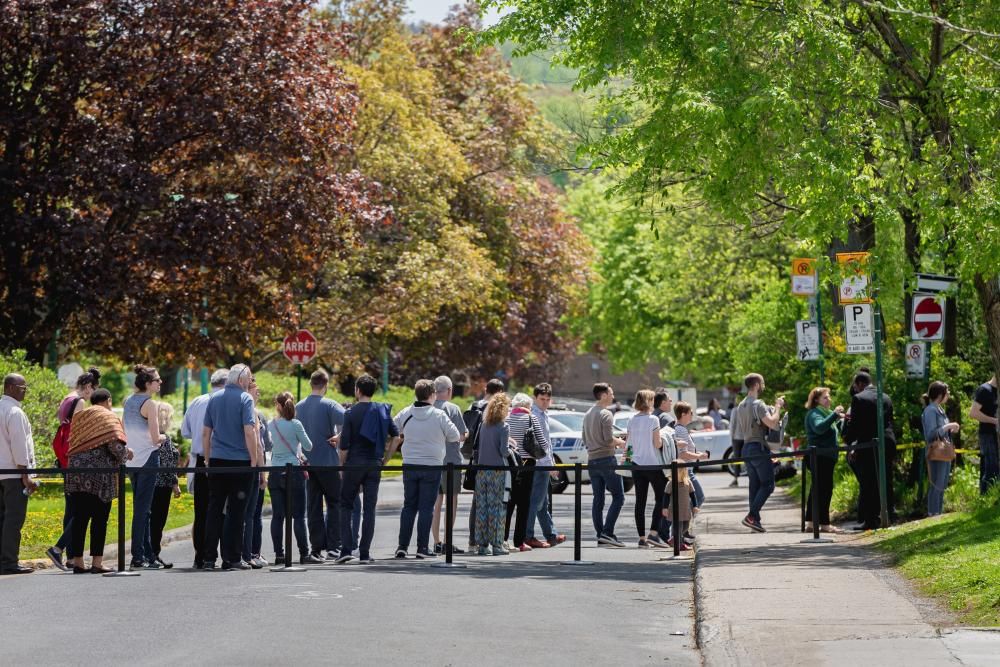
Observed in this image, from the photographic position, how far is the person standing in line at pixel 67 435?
16.3 m

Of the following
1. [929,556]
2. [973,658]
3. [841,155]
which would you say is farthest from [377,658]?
[841,155]

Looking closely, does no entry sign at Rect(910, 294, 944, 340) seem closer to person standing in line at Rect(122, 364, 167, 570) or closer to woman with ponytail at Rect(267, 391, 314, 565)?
woman with ponytail at Rect(267, 391, 314, 565)

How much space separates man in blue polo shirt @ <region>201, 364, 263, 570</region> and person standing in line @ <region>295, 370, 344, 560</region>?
3.40 feet

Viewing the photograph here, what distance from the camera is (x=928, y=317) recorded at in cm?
1955

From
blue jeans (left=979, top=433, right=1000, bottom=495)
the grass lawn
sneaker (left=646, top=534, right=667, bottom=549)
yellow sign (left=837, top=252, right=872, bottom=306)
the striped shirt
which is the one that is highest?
yellow sign (left=837, top=252, right=872, bottom=306)

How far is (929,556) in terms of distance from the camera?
15109 mm

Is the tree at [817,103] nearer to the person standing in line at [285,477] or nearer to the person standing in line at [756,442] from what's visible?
the person standing in line at [756,442]

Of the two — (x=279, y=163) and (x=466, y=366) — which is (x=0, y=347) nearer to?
(x=279, y=163)

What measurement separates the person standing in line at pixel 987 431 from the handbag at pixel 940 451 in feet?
1.47

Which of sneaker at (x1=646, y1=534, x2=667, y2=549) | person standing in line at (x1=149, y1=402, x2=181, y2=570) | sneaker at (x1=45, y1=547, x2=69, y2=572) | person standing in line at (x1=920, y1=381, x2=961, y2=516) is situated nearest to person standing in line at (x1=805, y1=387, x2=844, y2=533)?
person standing in line at (x1=920, y1=381, x2=961, y2=516)

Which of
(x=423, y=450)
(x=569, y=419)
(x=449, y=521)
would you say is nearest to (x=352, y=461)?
(x=423, y=450)

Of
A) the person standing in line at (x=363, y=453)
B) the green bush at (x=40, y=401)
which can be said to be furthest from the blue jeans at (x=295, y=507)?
the green bush at (x=40, y=401)

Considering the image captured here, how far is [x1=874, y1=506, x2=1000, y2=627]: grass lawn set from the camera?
12109 millimetres

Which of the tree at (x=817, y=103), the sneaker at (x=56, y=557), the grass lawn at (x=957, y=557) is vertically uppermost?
the tree at (x=817, y=103)
